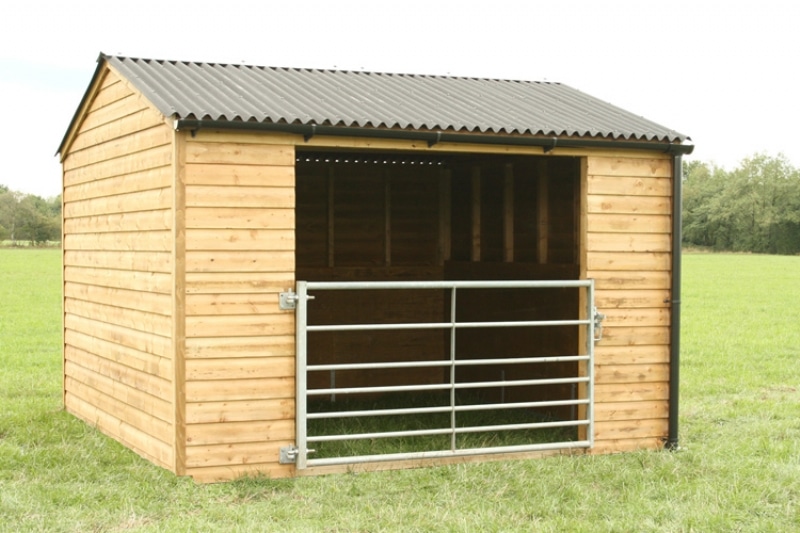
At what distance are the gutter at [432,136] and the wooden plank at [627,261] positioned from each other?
81cm

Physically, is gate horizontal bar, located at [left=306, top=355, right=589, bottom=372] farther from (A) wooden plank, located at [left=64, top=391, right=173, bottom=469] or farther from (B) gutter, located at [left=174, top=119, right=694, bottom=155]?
(B) gutter, located at [left=174, top=119, right=694, bottom=155]

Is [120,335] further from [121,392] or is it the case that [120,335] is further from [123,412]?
[123,412]

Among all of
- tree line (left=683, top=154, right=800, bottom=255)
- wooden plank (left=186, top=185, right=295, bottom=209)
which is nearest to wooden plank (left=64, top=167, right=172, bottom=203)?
wooden plank (left=186, top=185, right=295, bottom=209)

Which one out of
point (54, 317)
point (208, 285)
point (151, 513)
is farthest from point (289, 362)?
point (54, 317)

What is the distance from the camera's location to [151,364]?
7789mm

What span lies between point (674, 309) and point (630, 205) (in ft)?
3.00

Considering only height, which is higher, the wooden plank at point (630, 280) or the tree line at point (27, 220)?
the tree line at point (27, 220)

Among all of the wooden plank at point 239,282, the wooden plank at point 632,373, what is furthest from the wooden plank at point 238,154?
the wooden plank at point 632,373

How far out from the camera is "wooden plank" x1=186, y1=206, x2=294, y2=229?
7.17 meters

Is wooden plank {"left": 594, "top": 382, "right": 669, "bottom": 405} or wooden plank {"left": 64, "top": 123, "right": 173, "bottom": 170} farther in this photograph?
wooden plank {"left": 594, "top": 382, "right": 669, "bottom": 405}

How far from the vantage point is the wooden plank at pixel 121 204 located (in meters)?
7.59

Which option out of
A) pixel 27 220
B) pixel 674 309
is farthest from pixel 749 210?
pixel 674 309

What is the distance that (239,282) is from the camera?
7.28 metres

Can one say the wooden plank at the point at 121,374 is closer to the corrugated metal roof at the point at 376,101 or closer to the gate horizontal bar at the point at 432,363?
the gate horizontal bar at the point at 432,363
